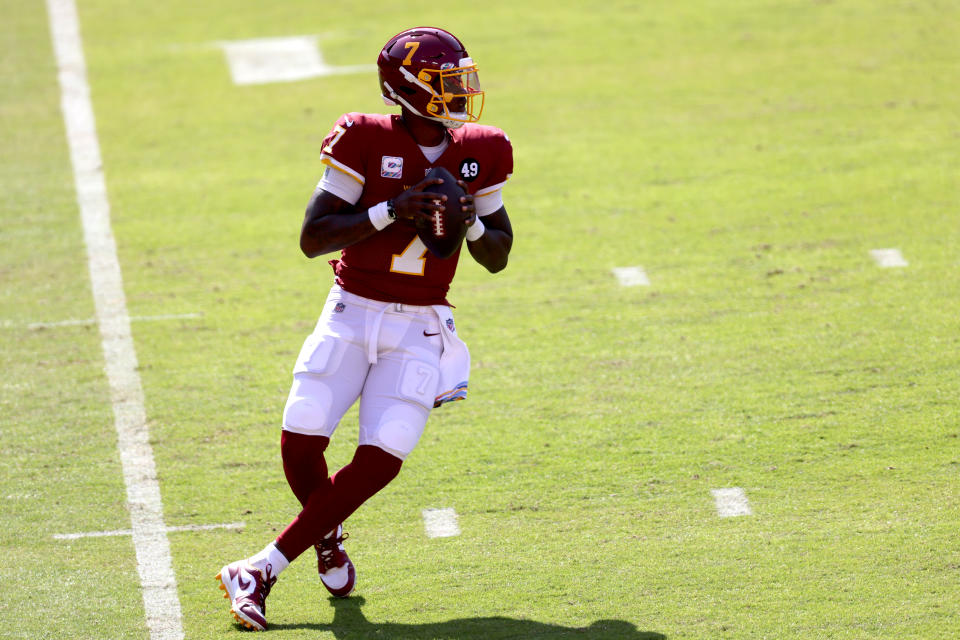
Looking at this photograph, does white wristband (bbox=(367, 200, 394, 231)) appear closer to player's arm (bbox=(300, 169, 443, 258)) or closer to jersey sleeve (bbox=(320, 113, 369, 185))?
player's arm (bbox=(300, 169, 443, 258))

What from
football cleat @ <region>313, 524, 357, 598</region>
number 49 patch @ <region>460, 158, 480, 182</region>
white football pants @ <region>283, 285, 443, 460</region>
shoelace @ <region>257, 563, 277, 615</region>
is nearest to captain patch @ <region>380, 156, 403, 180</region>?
number 49 patch @ <region>460, 158, 480, 182</region>

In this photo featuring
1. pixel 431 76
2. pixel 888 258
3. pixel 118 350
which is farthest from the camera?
pixel 888 258

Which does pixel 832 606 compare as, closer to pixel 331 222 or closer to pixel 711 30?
pixel 331 222

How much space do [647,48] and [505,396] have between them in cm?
635

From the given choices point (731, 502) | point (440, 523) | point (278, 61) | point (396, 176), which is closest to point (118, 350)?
point (440, 523)

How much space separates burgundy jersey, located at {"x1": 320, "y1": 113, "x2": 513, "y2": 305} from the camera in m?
4.45

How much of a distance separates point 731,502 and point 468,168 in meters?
1.87

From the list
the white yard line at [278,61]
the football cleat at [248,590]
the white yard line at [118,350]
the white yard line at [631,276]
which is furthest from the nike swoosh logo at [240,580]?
the white yard line at [278,61]

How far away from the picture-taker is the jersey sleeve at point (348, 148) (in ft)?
14.5

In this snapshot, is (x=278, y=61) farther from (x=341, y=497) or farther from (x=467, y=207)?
(x=341, y=497)

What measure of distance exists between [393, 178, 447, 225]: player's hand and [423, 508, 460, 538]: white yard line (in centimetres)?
149

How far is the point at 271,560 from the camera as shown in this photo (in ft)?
14.3

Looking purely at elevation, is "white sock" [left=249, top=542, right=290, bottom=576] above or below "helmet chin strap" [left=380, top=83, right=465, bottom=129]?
below

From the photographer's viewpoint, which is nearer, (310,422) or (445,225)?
(445,225)
